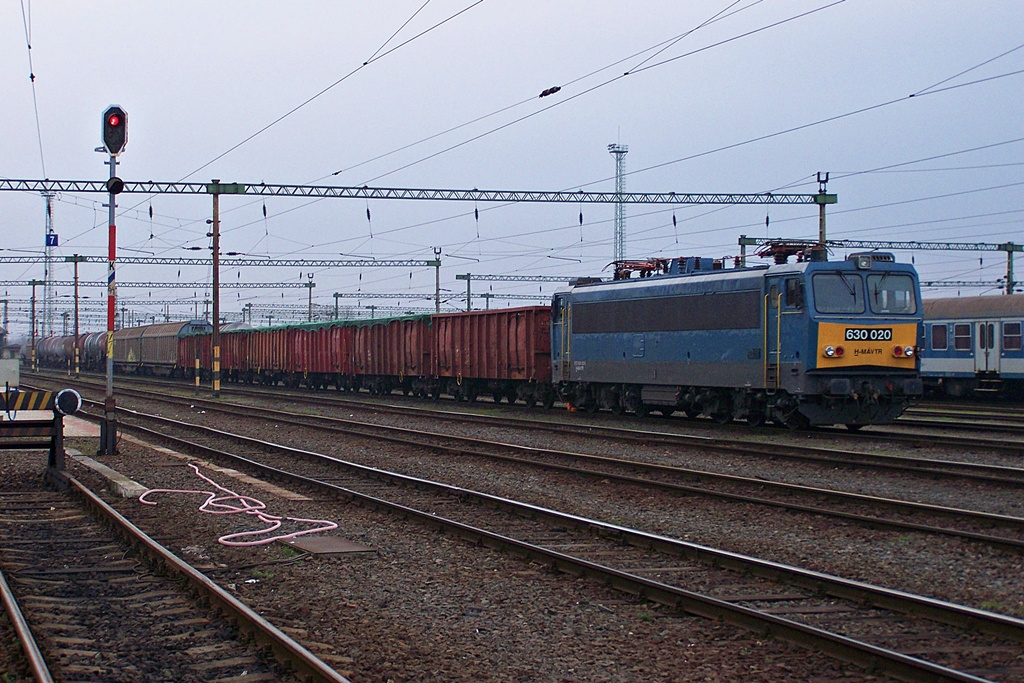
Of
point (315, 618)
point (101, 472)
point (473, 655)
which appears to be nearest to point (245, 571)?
point (315, 618)

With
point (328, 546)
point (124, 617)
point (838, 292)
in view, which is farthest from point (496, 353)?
point (124, 617)

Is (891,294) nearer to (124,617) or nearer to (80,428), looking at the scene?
(124,617)

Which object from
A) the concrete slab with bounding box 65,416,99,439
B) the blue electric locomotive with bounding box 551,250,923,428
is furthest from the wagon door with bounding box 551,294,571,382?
the concrete slab with bounding box 65,416,99,439

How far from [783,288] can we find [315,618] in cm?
1400

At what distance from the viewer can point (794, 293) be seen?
18938mm

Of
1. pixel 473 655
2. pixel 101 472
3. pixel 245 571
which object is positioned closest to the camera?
pixel 473 655

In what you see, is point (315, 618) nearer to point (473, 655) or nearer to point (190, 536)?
point (473, 655)

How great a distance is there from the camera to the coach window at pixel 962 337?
1217 inches

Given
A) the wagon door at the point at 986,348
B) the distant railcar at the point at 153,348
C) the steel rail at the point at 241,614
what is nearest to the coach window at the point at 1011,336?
the wagon door at the point at 986,348

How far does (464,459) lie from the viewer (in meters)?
16.6

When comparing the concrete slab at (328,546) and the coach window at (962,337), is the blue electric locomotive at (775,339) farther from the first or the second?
the coach window at (962,337)

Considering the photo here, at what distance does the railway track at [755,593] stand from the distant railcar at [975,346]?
2208 cm

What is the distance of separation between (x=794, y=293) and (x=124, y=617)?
47.3 feet

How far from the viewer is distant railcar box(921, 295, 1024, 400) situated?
97.5ft
